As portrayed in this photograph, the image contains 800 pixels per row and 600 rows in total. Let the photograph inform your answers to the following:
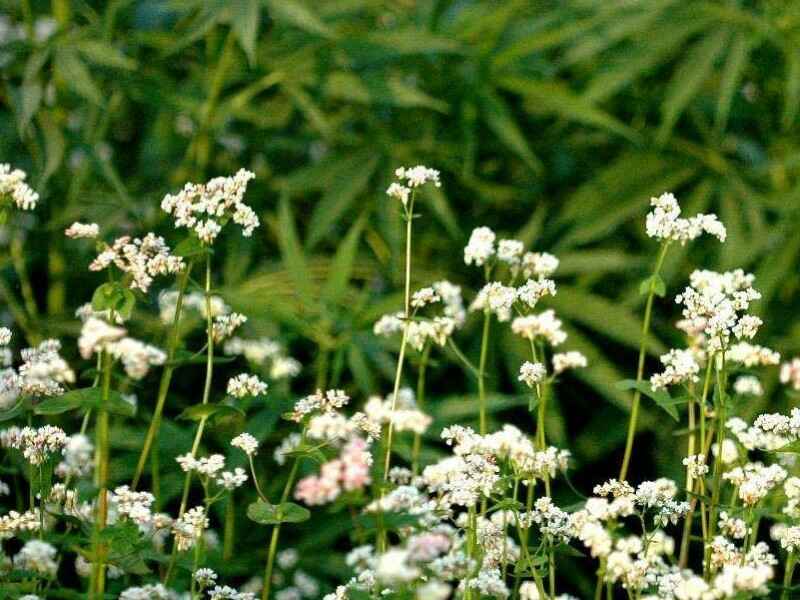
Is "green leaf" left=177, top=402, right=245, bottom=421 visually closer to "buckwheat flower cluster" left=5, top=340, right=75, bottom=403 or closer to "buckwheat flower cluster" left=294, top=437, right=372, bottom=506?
"buckwheat flower cluster" left=5, top=340, right=75, bottom=403

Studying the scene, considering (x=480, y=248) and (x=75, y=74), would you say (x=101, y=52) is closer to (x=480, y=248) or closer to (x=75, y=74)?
(x=75, y=74)

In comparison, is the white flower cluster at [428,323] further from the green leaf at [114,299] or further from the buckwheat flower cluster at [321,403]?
the green leaf at [114,299]

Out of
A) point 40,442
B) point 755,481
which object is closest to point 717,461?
point 755,481

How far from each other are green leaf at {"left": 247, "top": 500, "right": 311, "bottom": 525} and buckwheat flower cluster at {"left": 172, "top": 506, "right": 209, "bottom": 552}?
5 cm

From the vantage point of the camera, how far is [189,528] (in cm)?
151

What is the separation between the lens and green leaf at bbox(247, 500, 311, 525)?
149 centimetres

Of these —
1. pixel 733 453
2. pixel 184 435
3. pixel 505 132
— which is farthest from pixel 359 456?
pixel 505 132

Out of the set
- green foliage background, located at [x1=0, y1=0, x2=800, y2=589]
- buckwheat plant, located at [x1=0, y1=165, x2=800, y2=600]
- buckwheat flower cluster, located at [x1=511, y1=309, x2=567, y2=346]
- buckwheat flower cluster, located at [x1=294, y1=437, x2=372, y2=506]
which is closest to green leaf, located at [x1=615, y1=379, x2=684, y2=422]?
buckwheat plant, located at [x1=0, y1=165, x2=800, y2=600]

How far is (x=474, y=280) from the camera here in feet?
10.3

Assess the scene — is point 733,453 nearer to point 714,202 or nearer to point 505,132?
point 505,132

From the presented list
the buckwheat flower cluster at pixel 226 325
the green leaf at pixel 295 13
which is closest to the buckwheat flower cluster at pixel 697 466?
the buckwheat flower cluster at pixel 226 325

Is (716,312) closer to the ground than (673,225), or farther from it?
closer to the ground

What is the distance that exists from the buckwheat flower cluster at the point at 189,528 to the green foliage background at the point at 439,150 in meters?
1.12

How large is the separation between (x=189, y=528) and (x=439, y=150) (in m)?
1.71
